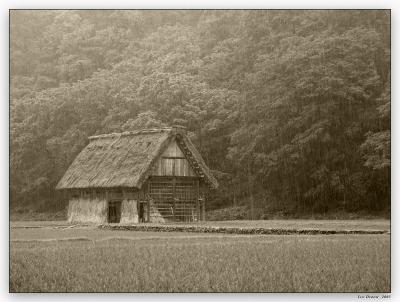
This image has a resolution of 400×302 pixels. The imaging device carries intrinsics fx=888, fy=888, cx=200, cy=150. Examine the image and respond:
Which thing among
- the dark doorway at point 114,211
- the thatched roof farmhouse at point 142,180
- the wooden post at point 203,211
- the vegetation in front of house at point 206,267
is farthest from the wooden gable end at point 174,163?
the vegetation in front of house at point 206,267

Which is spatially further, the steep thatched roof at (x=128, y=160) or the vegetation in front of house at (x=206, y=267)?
the steep thatched roof at (x=128, y=160)

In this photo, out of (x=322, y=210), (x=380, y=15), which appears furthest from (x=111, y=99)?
(x=380, y=15)

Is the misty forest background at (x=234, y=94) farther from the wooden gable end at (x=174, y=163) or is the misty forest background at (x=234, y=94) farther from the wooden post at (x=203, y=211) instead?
the wooden gable end at (x=174, y=163)

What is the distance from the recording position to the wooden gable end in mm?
27688

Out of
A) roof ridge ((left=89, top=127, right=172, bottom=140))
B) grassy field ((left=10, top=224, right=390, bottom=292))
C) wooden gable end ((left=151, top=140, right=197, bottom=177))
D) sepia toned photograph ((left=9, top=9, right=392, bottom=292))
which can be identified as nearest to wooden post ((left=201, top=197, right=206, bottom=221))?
sepia toned photograph ((left=9, top=9, right=392, bottom=292))

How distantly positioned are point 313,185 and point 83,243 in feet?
18.8

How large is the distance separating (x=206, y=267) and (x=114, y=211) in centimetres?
1209

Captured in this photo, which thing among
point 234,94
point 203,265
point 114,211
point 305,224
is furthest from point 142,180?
point 203,265

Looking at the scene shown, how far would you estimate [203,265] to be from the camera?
15898 millimetres

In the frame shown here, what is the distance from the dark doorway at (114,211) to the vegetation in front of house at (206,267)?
29.1 ft

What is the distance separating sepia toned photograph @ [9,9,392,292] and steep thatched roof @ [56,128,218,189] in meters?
0.20

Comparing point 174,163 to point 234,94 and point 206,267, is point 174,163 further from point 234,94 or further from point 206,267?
point 206,267

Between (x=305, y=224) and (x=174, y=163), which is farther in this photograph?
(x=174, y=163)

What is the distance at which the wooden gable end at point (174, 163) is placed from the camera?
27.7 meters
